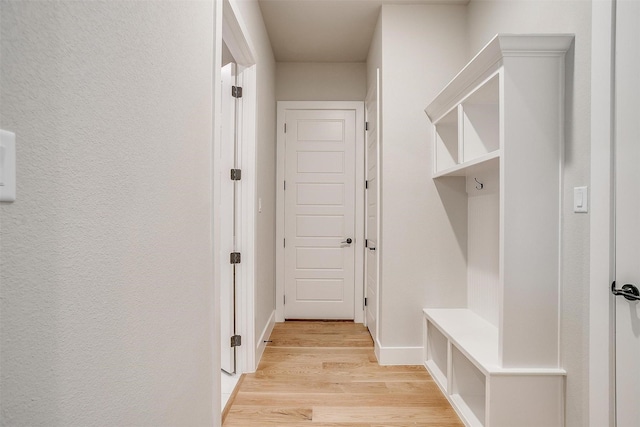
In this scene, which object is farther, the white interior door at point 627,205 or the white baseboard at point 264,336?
the white baseboard at point 264,336

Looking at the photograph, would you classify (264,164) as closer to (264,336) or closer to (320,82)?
(320,82)

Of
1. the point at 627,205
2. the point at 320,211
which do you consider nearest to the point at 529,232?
the point at 627,205

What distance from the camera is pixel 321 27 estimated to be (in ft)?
10.5

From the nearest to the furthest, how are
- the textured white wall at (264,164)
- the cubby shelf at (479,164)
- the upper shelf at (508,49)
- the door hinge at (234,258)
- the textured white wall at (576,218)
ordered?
the textured white wall at (576,218) < the upper shelf at (508,49) < the cubby shelf at (479,164) < the door hinge at (234,258) < the textured white wall at (264,164)

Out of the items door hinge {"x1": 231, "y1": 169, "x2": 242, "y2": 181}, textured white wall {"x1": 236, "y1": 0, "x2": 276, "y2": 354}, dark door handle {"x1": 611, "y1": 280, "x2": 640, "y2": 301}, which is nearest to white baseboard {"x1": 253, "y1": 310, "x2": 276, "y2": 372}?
textured white wall {"x1": 236, "y1": 0, "x2": 276, "y2": 354}

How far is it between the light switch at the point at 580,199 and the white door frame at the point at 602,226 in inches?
1.4

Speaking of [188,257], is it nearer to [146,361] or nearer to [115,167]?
[146,361]

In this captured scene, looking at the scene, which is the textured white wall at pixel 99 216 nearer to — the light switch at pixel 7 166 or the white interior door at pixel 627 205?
the light switch at pixel 7 166

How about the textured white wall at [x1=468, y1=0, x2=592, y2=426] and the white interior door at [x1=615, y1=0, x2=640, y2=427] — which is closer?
the white interior door at [x1=615, y1=0, x2=640, y2=427]

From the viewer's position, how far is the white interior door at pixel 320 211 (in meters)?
3.88

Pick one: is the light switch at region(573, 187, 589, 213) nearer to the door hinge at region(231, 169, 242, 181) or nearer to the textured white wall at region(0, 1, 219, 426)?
the textured white wall at region(0, 1, 219, 426)

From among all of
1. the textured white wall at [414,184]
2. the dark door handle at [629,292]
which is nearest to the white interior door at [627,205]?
the dark door handle at [629,292]

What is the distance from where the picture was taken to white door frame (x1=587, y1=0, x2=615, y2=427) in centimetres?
142

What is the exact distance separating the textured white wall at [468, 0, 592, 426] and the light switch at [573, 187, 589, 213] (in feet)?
0.10
